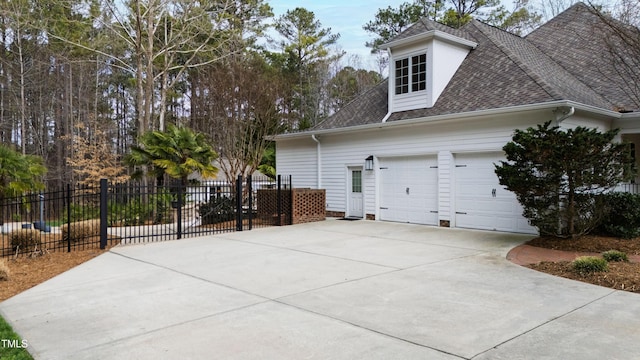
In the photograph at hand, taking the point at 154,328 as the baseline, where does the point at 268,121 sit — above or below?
above

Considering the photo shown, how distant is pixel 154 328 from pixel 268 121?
43.5 ft

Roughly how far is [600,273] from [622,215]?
3.79m

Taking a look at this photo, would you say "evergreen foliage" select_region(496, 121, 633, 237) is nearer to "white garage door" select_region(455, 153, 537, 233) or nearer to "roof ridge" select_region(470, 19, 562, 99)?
"white garage door" select_region(455, 153, 537, 233)

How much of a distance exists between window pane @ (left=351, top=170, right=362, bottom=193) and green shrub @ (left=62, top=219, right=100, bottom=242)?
25.0 ft

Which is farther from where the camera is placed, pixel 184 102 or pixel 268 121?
pixel 184 102

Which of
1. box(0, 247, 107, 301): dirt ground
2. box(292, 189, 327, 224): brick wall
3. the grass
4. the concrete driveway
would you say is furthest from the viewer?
box(292, 189, 327, 224): brick wall

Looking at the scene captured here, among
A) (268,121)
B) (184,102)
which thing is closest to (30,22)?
(184,102)

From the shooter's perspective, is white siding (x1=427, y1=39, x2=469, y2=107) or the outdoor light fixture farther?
the outdoor light fixture

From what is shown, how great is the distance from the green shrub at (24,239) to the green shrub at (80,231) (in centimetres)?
61

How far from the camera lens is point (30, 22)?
2097 cm

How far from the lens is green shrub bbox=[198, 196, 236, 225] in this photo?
1336 cm

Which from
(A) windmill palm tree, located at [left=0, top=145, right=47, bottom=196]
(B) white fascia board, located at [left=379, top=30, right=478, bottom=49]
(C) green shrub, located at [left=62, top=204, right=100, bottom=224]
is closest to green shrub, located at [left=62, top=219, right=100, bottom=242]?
(A) windmill palm tree, located at [left=0, top=145, right=47, bottom=196]

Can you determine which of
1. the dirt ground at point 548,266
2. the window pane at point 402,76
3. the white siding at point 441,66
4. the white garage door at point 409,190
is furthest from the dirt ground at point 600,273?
the window pane at point 402,76

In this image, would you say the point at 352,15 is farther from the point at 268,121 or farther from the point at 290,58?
the point at 268,121
